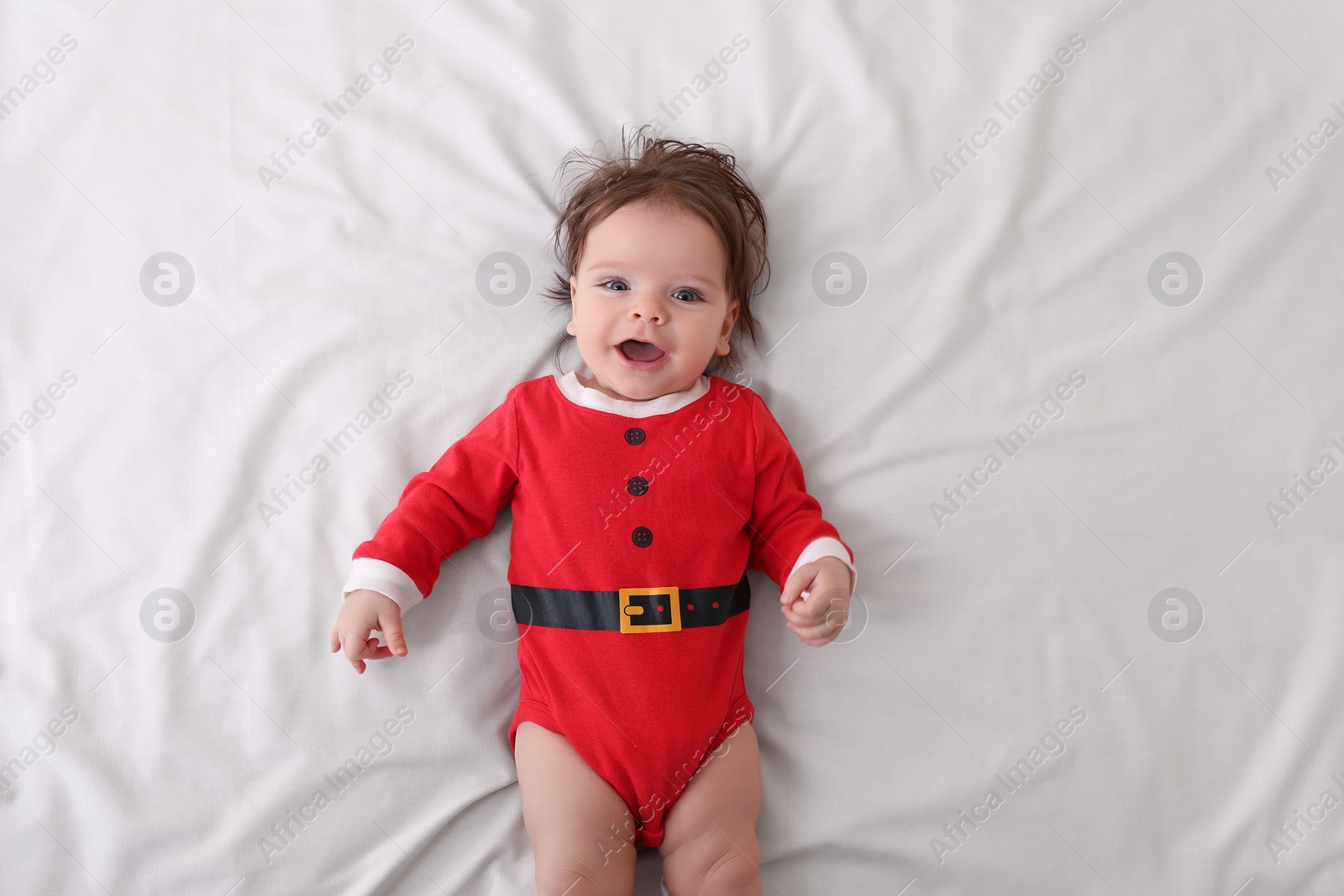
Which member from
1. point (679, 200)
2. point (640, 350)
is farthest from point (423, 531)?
point (679, 200)

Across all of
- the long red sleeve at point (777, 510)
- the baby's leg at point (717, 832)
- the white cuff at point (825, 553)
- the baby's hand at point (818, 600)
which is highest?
the long red sleeve at point (777, 510)

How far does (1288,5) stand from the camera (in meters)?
1.77

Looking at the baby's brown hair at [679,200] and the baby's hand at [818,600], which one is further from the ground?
the baby's brown hair at [679,200]

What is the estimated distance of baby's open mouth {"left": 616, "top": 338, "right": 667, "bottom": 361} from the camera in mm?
1486

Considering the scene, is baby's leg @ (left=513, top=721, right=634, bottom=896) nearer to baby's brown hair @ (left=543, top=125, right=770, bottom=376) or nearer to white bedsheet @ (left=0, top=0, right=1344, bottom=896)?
white bedsheet @ (left=0, top=0, right=1344, bottom=896)

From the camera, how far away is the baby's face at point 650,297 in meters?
1.44

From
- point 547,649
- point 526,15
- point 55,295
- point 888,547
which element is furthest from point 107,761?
point 526,15

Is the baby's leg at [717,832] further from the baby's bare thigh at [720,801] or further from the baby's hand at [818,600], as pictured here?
the baby's hand at [818,600]

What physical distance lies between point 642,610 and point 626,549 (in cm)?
10

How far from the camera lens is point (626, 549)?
1400 mm

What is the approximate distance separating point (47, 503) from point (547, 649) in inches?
34.8

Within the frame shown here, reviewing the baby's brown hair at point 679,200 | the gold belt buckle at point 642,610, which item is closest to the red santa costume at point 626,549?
the gold belt buckle at point 642,610

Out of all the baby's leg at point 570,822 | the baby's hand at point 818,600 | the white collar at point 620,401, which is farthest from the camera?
the white collar at point 620,401

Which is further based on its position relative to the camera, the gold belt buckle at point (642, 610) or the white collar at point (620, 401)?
the white collar at point (620, 401)
